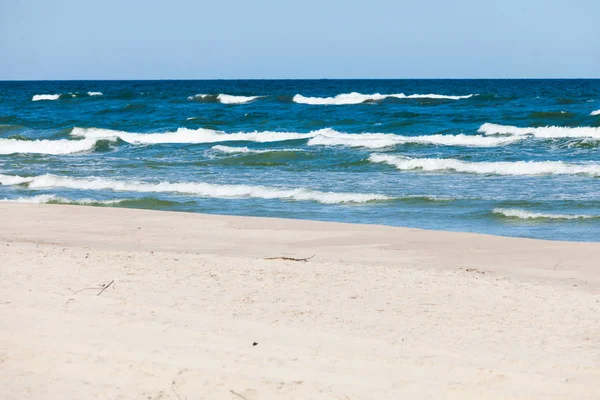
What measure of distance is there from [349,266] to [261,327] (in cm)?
214

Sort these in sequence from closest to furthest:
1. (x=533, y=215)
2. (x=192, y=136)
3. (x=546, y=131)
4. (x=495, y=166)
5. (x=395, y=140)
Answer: (x=533, y=215)
(x=495, y=166)
(x=395, y=140)
(x=546, y=131)
(x=192, y=136)

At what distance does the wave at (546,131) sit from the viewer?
78.9 ft

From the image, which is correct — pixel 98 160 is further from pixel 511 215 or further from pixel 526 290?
pixel 526 290

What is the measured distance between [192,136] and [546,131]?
37.2 feet

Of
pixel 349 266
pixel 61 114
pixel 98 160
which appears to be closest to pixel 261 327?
pixel 349 266

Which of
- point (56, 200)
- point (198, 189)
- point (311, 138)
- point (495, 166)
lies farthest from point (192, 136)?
point (56, 200)

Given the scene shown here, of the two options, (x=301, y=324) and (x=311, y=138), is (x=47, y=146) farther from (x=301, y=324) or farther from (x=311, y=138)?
(x=301, y=324)

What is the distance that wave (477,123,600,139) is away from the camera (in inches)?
947

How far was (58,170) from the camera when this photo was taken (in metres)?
17.5

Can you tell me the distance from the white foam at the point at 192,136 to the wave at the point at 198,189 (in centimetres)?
985

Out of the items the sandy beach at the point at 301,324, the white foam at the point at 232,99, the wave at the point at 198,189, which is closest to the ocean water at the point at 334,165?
the wave at the point at 198,189

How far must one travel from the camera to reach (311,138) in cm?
2339

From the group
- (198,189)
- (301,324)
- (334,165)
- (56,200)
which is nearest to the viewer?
(301,324)

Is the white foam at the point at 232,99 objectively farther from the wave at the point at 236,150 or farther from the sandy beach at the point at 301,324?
the sandy beach at the point at 301,324
